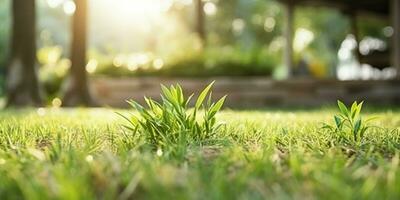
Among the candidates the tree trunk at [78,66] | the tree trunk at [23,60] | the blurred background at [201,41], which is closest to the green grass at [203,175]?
the tree trunk at [23,60]

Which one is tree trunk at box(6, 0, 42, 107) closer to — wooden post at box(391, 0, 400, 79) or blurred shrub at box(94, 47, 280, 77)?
blurred shrub at box(94, 47, 280, 77)

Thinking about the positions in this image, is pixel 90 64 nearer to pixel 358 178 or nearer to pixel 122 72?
pixel 122 72

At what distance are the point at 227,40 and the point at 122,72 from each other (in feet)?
107

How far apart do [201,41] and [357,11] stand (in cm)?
569

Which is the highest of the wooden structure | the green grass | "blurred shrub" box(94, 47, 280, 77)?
the wooden structure

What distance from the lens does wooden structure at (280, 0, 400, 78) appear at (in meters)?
13.1

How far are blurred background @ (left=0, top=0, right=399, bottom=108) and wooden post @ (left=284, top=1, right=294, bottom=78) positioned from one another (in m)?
0.05

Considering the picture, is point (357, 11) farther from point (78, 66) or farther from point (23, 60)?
point (23, 60)

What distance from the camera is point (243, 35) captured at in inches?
1918

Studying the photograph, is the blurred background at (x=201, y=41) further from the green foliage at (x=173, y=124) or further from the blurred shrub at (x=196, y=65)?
the green foliage at (x=173, y=124)

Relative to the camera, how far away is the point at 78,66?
1088 centimetres

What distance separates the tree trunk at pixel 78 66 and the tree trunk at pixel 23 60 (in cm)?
93

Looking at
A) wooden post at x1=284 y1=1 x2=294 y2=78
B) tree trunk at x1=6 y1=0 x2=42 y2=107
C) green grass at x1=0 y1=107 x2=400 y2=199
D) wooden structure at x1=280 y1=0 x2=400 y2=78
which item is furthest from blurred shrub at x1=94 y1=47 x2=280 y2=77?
green grass at x1=0 y1=107 x2=400 y2=199

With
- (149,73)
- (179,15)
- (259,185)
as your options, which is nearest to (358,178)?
(259,185)
